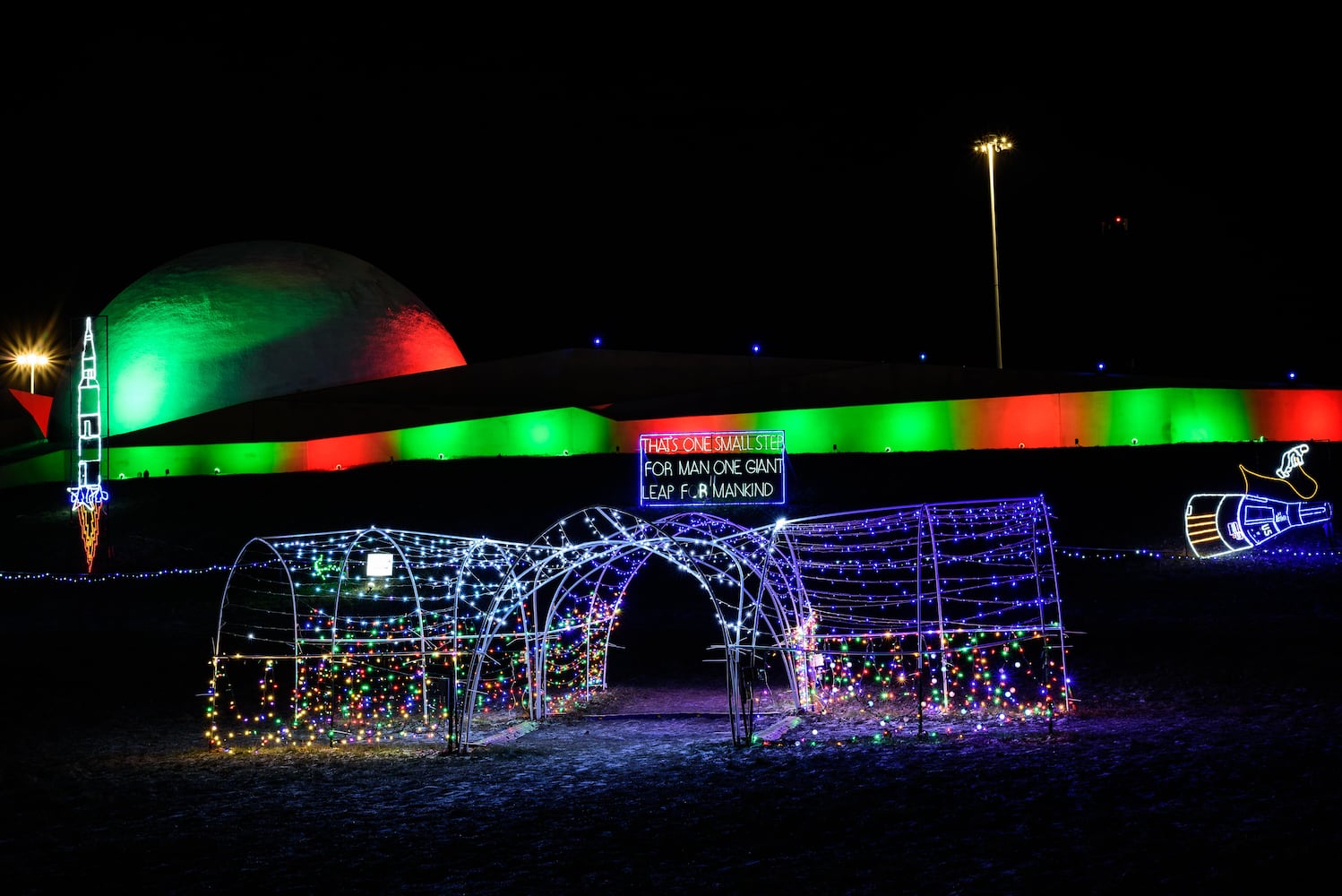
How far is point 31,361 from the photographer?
167 feet

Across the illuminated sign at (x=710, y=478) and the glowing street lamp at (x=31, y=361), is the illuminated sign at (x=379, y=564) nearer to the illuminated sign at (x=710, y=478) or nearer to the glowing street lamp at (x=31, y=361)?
the illuminated sign at (x=710, y=478)

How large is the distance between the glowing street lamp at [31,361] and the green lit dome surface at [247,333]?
10.5 meters

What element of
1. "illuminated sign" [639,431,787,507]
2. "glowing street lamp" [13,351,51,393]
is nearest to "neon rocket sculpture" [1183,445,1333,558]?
"illuminated sign" [639,431,787,507]

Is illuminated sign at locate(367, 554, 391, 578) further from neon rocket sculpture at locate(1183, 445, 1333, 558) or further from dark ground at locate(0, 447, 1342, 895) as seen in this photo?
neon rocket sculpture at locate(1183, 445, 1333, 558)

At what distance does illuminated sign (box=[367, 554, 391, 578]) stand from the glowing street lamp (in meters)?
42.2

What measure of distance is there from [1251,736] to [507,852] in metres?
6.16

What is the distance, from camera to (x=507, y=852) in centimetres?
759

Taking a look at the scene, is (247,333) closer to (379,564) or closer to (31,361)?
(31,361)

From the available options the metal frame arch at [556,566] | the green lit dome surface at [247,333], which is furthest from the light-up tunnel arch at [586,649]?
the green lit dome surface at [247,333]

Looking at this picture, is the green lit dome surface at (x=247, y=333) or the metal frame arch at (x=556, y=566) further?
the green lit dome surface at (x=247, y=333)

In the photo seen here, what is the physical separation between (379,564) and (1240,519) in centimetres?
1490

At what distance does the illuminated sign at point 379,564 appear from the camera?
1291cm

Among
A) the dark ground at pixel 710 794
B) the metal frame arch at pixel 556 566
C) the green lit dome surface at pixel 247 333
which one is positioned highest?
the green lit dome surface at pixel 247 333

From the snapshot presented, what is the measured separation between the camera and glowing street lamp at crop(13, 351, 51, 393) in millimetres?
50500
